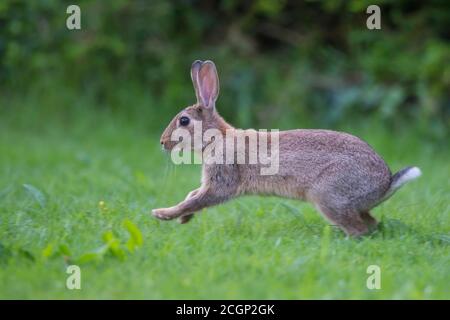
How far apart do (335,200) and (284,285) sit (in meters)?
1.35

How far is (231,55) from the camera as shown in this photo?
41.3ft

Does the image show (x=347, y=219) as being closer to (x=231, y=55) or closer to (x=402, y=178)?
(x=402, y=178)

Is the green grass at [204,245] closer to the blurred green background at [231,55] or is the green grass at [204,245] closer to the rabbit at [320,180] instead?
the rabbit at [320,180]

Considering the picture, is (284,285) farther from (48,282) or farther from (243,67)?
(243,67)

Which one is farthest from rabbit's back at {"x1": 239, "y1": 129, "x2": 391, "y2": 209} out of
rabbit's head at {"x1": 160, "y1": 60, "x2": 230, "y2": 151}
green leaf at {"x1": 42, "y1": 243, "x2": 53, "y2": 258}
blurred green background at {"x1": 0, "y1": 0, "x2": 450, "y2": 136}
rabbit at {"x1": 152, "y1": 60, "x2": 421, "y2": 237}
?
blurred green background at {"x1": 0, "y1": 0, "x2": 450, "y2": 136}

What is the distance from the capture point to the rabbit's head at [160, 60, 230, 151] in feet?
21.8

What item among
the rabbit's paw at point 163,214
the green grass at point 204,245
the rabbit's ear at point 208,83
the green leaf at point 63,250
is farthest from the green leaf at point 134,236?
the rabbit's ear at point 208,83

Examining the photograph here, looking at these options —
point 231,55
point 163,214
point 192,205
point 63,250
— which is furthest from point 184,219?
point 231,55

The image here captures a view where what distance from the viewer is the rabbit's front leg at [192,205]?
5957 millimetres

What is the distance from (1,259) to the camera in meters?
4.86

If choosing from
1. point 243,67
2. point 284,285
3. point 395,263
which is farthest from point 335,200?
point 243,67

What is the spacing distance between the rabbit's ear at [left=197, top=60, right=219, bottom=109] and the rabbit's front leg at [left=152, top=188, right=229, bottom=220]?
0.92 m

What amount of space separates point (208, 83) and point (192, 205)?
123 centimetres

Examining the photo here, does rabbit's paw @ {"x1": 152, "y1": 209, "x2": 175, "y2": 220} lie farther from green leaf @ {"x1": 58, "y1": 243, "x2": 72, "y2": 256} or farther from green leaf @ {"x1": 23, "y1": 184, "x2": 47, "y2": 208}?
green leaf @ {"x1": 58, "y1": 243, "x2": 72, "y2": 256}
